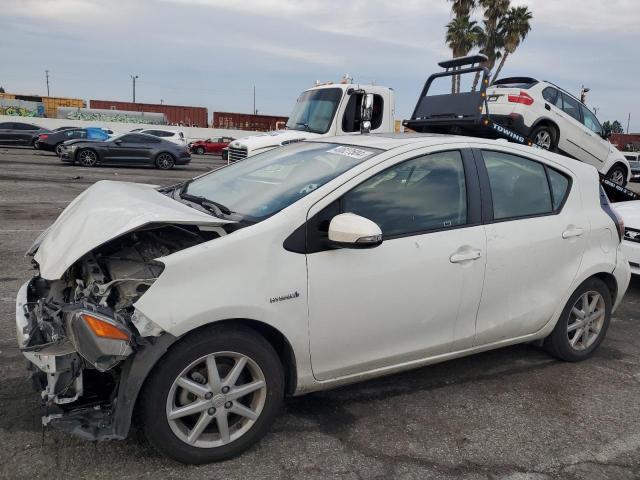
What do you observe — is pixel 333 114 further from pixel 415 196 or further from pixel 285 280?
pixel 285 280

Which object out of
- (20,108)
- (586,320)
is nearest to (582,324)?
(586,320)

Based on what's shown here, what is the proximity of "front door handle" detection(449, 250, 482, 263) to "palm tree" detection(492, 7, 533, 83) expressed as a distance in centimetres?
3396

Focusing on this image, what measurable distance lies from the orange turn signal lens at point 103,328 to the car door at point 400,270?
3.05 feet

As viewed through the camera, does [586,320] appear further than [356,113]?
No

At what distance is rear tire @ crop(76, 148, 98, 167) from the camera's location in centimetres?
1973

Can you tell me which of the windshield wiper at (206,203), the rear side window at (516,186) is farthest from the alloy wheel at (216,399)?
the rear side window at (516,186)

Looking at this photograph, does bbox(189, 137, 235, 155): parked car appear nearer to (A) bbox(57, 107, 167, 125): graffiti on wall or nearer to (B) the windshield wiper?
(A) bbox(57, 107, 167, 125): graffiti on wall

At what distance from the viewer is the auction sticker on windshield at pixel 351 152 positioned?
339cm

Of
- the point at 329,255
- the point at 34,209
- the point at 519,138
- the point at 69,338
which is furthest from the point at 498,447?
the point at 34,209

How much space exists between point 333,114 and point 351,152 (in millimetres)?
6247

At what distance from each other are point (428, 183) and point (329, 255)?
0.90 meters

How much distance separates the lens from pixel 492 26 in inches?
1366

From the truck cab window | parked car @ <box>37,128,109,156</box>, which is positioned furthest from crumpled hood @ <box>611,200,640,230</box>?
parked car @ <box>37,128,109,156</box>

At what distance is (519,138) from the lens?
293 inches
